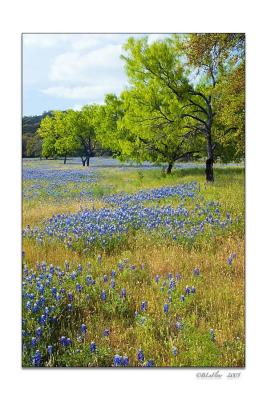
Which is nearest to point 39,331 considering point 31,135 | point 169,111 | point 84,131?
point 31,135

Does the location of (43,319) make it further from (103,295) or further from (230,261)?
(230,261)

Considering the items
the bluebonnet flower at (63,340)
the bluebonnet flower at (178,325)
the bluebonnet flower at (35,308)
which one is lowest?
the bluebonnet flower at (63,340)

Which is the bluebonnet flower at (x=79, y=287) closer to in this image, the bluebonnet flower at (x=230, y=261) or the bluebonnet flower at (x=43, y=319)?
the bluebonnet flower at (x=43, y=319)

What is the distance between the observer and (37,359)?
137 inches

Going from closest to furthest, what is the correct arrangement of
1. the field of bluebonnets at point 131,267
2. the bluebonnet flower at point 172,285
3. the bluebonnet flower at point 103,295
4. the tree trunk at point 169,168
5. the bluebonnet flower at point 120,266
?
the field of bluebonnets at point 131,267
the bluebonnet flower at point 103,295
the bluebonnet flower at point 172,285
the bluebonnet flower at point 120,266
the tree trunk at point 169,168

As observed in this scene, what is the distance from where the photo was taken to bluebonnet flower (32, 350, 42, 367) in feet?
11.3

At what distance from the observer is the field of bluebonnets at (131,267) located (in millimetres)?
3457

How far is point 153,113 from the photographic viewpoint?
421 cm

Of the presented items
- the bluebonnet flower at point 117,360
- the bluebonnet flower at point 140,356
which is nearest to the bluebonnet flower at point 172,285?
the bluebonnet flower at point 140,356

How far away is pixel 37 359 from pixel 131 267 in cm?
101

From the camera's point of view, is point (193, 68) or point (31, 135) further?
point (193, 68)

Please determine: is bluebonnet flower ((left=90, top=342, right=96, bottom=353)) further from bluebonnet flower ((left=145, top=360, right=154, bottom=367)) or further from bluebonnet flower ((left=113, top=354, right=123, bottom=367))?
bluebonnet flower ((left=145, top=360, right=154, bottom=367))
